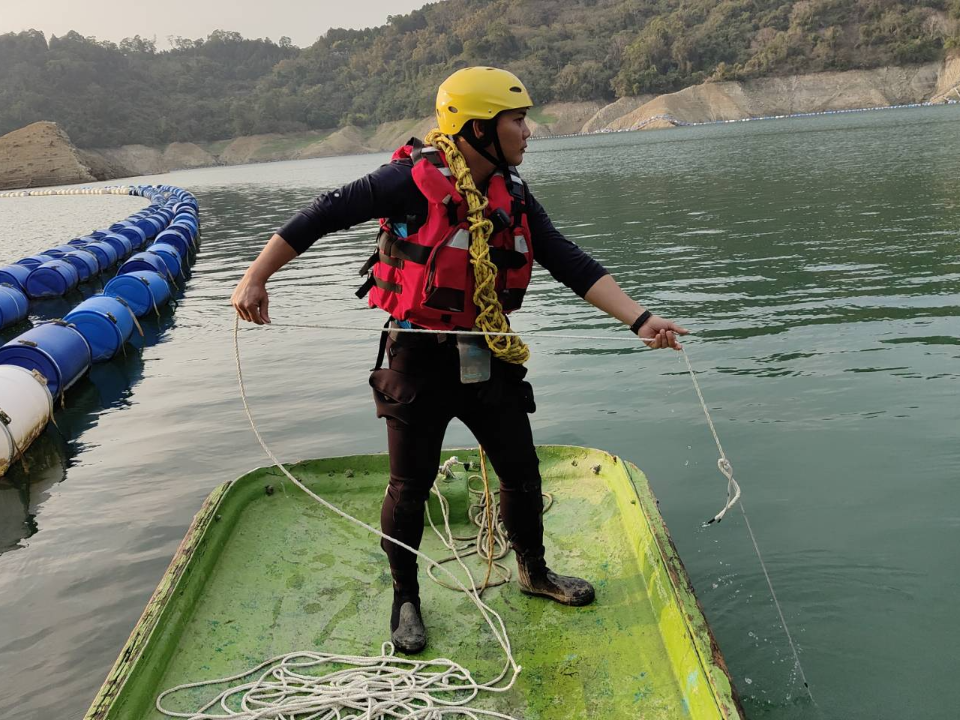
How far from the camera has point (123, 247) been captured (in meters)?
25.5

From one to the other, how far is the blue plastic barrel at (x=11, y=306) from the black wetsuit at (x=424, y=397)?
15.8m

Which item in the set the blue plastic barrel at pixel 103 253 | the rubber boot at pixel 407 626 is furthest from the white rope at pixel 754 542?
the blue plastic barrel at pixel 103 253

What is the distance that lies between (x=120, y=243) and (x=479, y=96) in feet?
81.2

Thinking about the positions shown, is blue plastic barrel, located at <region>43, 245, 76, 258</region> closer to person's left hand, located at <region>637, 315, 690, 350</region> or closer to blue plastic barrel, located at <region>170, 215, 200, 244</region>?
blue plastic barrel, located at <region>170, 215, 200, 244</region>

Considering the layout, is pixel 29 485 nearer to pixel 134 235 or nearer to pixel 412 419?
pixel 412 419

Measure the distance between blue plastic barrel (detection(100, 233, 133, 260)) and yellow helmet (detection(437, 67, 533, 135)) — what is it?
2368 centimetres

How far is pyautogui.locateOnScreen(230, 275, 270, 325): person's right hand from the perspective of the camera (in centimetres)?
360

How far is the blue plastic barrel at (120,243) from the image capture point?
2504cm

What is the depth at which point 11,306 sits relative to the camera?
55.6 ft

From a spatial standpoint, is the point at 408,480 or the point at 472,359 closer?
the point at 472,359

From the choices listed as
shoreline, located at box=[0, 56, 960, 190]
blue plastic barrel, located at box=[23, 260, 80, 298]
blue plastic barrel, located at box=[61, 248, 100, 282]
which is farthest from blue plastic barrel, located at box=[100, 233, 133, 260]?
shoreline, located at box=[0, 56, 960, 190]

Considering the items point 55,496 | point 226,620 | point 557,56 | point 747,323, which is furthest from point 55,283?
point 557,56

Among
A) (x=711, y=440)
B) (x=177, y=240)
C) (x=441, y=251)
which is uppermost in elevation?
(x=441, y=251)

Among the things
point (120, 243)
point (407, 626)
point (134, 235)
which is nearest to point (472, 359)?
point (407, 626)
